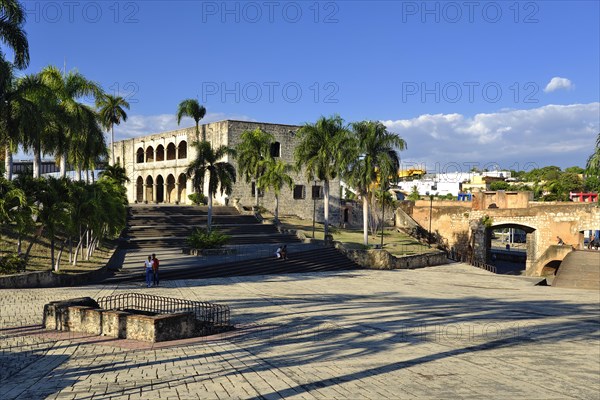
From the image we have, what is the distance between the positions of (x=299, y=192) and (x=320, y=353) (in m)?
49.9

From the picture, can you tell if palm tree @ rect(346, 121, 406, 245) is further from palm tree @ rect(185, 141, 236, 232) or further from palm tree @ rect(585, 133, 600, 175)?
palm tree @ rect(585, 133, 600, 175)

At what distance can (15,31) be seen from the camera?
2322 centimetres

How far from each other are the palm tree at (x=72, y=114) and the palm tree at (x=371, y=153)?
1849 centimetres

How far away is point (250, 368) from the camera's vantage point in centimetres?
1123

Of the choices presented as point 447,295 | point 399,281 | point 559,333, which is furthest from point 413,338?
point 399,281

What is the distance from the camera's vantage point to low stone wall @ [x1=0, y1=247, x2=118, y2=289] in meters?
20.1

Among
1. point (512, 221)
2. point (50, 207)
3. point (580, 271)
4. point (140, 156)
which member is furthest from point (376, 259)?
point (140, 156)

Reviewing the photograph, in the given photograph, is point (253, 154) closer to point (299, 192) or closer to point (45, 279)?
point (299, 192)

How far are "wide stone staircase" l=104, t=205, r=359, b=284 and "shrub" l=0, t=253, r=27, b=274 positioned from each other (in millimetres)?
3704

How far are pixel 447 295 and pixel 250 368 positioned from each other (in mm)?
16356

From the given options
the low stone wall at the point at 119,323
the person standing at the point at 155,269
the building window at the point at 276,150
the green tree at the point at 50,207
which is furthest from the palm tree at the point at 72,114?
the building window at the point at 276,150

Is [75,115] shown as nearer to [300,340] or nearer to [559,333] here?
[300,340]

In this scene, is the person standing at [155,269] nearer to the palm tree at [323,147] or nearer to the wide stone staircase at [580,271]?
the palm tree at [323,147]

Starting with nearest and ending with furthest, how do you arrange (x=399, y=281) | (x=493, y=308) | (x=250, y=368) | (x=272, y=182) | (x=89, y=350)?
(x=250, y=368)
(x=89, y=350)
(x=493, y=308)
(x=399, y=281)
(x=272, y=182)
